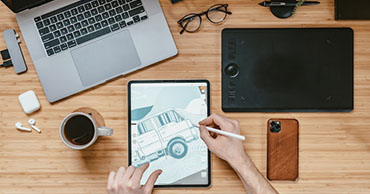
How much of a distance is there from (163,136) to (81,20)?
1.25 ft

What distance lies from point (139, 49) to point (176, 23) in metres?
0.13

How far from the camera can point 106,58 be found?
100 centimetres

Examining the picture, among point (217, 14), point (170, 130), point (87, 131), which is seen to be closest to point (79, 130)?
point (87, 131)

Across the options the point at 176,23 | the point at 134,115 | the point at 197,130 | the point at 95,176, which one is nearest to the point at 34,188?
the point at 95,176

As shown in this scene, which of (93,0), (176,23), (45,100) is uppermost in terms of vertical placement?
(93,0)

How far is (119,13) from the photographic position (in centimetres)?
99

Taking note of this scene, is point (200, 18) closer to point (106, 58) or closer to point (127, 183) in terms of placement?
point (106, 58)

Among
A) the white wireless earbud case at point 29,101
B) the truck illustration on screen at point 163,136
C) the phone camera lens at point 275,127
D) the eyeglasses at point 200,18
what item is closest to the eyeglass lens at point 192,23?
the eyeglasses at point 200,18

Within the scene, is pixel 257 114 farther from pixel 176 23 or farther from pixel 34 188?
pixel 34 188

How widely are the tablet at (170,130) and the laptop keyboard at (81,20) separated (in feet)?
0.58

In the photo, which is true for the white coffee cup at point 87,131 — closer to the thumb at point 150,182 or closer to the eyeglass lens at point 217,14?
the thumb at point 150,182

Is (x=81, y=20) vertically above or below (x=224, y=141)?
above

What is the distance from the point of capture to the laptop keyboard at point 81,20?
3.23ft

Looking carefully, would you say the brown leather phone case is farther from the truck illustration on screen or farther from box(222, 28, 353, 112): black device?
the truck illustration on screen
